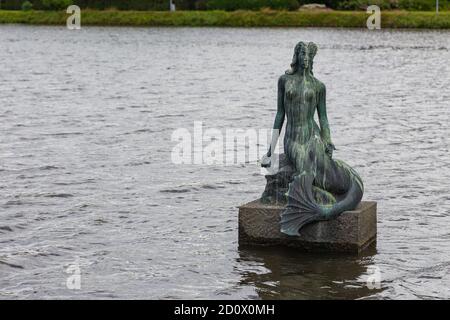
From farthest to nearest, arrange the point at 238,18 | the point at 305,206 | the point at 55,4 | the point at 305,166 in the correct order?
1. the point at 55,4
2. the point at 238,18
3. the point at 305,166
4. the point at 305,206

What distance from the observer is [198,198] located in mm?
19969

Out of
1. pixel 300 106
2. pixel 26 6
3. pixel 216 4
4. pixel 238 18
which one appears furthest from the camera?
pixel 26 6

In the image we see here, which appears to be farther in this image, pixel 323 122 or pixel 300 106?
pixel 323 122

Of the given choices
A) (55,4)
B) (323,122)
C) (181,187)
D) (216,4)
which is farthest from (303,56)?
(55,4)

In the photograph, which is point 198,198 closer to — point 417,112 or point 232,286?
point 232,286

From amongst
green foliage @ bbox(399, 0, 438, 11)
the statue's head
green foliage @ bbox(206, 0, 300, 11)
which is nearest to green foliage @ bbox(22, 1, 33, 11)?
green foliage @ bbox(206, 0, 300, 11)

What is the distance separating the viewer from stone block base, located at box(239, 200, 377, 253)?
14.9 metres

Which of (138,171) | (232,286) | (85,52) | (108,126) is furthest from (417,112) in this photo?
(85,52)

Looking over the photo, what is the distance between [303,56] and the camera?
1505cm

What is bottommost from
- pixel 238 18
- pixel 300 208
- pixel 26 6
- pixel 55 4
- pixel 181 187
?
pixel 181 187

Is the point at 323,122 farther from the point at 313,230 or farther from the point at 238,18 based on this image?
the point at 238,18

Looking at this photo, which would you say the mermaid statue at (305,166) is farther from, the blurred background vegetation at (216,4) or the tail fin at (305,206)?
the blurred background vegetation at (216,4)

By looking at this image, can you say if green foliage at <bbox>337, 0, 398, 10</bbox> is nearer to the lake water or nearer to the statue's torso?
the lake water

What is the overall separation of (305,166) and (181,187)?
6.37m
